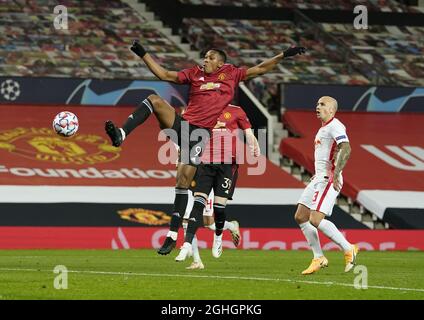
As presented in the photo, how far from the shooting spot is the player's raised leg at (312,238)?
50.4 feet

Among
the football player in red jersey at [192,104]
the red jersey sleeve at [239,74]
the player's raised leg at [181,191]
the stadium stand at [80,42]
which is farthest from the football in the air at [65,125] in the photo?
the stadium stand at [80,42]

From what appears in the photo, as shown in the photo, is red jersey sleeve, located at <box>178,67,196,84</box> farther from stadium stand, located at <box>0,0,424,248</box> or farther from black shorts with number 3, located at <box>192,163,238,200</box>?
stadium stand, located at <box>0,0,424,248</box>

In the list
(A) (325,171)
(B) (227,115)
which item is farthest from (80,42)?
(A) (325,171)

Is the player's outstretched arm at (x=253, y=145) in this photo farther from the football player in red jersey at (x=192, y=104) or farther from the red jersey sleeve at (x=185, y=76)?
the red jersey sleeve at (x=185, y=76)

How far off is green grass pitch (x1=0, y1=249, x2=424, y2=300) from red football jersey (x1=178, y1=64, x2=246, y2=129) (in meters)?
1.96

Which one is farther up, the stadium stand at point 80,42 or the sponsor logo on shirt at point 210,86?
the sponsor logo on shirt at point 210,86

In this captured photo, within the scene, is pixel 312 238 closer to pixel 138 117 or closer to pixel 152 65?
pixel 138 117

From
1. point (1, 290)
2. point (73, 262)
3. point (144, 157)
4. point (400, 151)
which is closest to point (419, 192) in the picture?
point (400, 151)

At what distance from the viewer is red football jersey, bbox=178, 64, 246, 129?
16.1 m

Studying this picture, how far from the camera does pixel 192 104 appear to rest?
16.2 m

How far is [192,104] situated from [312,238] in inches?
92.6

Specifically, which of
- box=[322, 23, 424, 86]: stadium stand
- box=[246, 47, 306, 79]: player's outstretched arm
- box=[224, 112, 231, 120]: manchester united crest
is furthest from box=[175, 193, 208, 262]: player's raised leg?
box=[322, 23, 424, 86]: stadium stand

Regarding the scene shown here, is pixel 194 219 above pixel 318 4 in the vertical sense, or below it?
above
